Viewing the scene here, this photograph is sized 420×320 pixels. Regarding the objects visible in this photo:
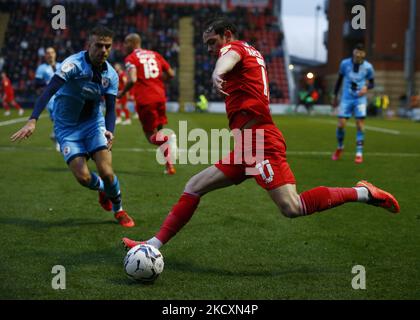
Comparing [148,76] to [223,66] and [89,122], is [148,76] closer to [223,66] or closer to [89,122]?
[89,122]

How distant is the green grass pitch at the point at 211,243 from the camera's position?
4.70 meters

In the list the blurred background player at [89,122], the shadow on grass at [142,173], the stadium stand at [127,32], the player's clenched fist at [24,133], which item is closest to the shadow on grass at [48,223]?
the blurred background player at [89,122]

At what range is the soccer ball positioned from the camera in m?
4.80

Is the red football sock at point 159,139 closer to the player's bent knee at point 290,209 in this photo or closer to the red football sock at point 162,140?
the red football sock at point 162,140

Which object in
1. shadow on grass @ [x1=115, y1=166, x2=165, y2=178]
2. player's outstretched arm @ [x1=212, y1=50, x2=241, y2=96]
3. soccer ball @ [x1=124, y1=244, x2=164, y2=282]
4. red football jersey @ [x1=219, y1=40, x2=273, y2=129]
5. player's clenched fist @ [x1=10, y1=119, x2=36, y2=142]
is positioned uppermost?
player's outstretched arm @ [x1=212, y1=50, x2=241, y2=96]

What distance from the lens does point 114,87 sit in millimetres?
6848

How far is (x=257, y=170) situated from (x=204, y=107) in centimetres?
3795

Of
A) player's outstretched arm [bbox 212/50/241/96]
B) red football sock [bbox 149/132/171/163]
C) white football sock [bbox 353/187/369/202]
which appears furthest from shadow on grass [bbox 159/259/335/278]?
red football sock [bbox 149/132/171/163]

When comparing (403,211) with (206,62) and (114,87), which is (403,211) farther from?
(206,62)

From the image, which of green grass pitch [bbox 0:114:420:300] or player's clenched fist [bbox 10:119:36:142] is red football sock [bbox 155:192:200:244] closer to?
green grass pitch [bbox 0:114:420:300]

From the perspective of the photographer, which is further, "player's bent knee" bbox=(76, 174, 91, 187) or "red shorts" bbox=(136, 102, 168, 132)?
"red shorts" bbox=(136, 102, 168, 132)

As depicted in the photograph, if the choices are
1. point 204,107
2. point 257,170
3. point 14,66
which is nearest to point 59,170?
point 257,170

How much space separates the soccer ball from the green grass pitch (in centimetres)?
8
